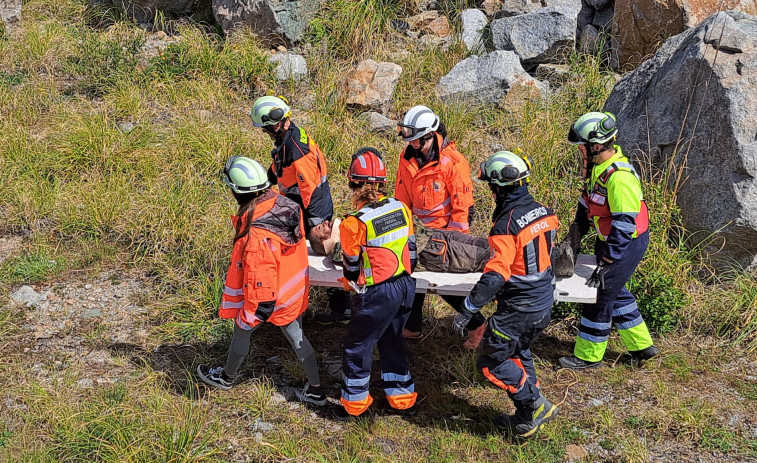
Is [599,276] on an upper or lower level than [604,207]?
lower

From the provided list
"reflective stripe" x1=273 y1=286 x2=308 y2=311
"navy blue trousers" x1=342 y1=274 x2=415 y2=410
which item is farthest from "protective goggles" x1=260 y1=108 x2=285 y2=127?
"navy blue trousers" x1=342 y1=274 x2=415 y2=410

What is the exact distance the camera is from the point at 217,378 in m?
4.63

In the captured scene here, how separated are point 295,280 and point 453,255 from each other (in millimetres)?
1124

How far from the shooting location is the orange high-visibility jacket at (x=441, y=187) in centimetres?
490

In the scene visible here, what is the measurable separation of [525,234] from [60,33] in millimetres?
8001

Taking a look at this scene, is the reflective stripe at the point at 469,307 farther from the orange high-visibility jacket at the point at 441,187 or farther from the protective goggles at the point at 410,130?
the protective goggles at the point at 410,130

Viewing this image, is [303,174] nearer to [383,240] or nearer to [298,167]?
[298,167]

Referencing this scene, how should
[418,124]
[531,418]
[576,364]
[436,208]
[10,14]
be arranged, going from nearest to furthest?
[531,418], [418,124], [576,364], [436,208], [10,14]

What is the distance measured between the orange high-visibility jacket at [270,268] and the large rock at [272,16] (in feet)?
18.6

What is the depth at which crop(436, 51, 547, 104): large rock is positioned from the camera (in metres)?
7.95

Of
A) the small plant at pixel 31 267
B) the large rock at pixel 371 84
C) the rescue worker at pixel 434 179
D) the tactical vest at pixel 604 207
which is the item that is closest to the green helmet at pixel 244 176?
the rescue worker at pixel 434 179

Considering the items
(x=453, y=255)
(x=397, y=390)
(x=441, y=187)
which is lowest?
(x=397, y=390)

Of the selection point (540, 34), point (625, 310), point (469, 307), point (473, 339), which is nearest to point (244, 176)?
point (469, 307)

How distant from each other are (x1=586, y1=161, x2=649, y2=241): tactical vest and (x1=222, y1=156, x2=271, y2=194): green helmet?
2285mm
